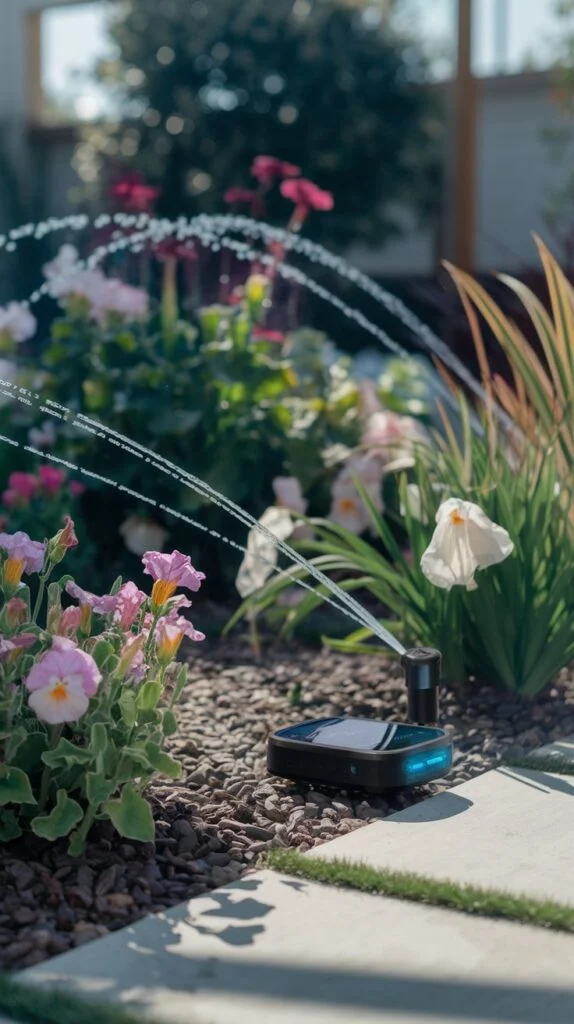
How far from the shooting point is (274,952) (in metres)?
1.60

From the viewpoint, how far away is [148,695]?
6.37 ft

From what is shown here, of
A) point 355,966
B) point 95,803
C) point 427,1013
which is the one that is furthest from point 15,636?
point 427,1013

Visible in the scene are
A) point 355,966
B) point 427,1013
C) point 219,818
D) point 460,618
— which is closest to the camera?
point 427,1013

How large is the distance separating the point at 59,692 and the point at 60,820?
18 cm

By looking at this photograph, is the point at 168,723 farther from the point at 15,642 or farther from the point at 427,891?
the point at 427,891

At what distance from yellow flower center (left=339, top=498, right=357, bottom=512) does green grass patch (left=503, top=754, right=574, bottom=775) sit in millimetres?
1297

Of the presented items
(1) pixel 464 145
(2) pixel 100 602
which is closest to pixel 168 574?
(2) pixel 100 602

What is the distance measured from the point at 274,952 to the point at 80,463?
2.42 meters

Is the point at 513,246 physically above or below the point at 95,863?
above

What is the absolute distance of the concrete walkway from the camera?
4.79ft

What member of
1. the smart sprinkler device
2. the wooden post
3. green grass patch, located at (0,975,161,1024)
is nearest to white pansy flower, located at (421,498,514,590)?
the smart sprinkler device

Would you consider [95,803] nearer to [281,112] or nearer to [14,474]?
[14,474]

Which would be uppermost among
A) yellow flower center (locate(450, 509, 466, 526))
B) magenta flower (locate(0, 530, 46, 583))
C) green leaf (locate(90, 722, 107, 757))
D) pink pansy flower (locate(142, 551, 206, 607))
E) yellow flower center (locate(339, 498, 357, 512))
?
yellow flower center (locate(339, 498, 357, 512))

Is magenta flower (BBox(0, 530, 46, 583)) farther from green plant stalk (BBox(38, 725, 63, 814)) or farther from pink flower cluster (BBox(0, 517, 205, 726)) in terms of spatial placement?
green plant stalk (BBox(38, 725, 63, 814))
